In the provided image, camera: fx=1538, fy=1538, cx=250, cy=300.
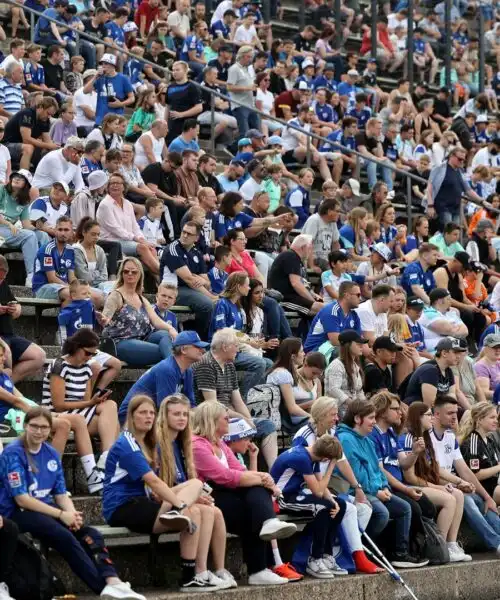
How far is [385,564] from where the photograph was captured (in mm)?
11062

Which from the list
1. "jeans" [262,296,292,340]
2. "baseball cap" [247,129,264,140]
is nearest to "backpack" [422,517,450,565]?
"jeans" [262,296,292,340]

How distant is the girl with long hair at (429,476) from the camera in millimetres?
12094

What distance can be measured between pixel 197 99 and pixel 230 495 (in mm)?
9703

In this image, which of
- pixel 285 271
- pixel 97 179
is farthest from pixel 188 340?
pixel 285 271

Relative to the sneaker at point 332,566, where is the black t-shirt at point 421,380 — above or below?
below

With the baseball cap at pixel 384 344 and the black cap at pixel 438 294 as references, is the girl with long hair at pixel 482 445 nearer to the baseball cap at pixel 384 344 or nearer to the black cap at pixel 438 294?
the baseball cap at pixel 384 344

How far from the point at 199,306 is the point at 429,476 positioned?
2.67 m

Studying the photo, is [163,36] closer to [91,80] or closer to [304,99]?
[304,99]

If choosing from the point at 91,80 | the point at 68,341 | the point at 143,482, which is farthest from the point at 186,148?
the point at 143,482

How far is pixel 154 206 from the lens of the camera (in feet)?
49.0

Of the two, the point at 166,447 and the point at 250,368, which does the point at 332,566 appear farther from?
the point at 250,368

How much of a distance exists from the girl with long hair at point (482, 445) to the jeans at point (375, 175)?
747 centimetres

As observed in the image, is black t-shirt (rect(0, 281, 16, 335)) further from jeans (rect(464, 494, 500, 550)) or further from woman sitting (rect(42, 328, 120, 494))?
jeans (rect(464, 494, 500, 550))

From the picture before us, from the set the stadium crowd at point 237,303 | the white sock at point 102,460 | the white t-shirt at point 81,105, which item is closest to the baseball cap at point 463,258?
the stadium crowd at point 237,303
